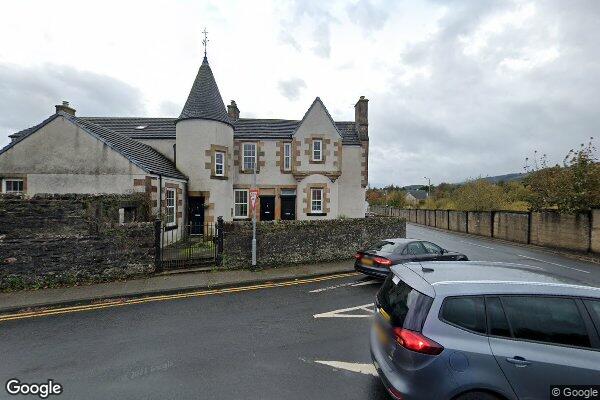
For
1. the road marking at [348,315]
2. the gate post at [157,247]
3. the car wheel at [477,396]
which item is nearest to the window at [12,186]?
the gate post at [157,247]

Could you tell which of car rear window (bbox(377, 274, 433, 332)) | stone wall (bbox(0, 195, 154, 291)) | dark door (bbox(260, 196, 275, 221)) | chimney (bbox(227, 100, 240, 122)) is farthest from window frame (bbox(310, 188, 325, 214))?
car rear window (bbox(377, 274, 433, 332))

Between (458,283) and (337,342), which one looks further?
(337,342)

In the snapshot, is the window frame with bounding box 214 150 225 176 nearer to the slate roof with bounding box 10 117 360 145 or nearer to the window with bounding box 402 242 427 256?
the slate roof with bounding box 10 117 360 145

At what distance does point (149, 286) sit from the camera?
9.30 m

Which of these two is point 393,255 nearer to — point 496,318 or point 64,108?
point 496,318

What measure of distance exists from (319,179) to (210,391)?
18395 millimetres

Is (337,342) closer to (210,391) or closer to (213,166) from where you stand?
(210,391)

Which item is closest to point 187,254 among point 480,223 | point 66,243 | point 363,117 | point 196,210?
point 66,243

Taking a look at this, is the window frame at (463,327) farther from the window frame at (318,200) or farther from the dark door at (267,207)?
the dark door at (267,207)

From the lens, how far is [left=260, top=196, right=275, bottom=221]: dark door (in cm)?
2248

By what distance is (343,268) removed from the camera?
39.3ft

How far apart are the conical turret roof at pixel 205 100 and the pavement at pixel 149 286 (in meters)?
10.9

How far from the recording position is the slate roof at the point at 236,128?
21.4 m

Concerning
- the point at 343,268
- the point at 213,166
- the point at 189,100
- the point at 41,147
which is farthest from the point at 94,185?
the point at 343,268
